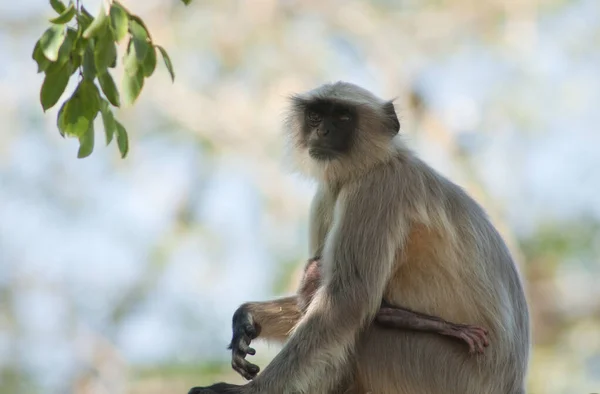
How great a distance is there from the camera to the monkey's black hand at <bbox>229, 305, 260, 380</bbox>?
5223 mm

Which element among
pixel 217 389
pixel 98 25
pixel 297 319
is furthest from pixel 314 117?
pixel 98 25

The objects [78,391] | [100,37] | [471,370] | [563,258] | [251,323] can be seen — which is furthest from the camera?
[563,258]

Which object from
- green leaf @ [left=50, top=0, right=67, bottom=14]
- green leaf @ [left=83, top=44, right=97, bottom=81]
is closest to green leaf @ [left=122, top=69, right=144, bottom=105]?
green leaf @ [left=83, top=44, right=97, bottom=81]

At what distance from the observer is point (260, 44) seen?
16.3 m

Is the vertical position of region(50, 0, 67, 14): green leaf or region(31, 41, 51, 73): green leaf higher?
region(50, 0, 67, 14): green leaf

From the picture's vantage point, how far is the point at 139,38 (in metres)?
3.57

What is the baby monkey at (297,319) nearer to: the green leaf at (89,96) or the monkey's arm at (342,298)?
the monkey's arm at (342,298)

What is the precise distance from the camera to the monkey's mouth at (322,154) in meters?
5.60

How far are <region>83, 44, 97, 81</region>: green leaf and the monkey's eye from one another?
222 centimetres

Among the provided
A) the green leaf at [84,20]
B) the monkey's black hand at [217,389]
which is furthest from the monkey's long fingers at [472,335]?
the green leaf at [84,20]

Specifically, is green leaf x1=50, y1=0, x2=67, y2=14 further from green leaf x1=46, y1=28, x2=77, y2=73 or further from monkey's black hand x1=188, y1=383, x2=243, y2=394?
monkey's black hand x1=188, y1=383, x2=243, y2=394

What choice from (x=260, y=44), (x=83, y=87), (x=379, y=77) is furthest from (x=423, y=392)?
(x=260, y=44)

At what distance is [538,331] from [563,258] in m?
1.24

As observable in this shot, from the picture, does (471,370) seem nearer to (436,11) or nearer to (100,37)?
(100,37)
